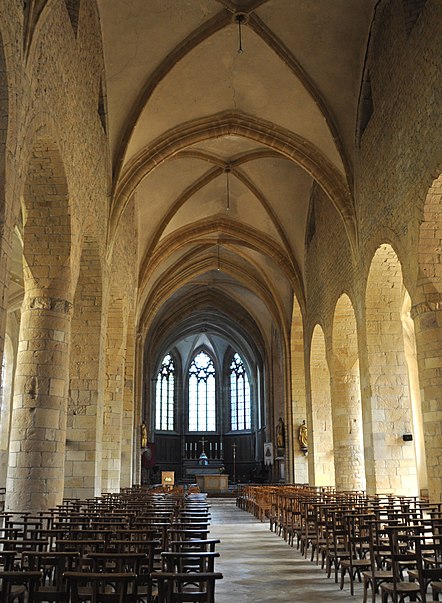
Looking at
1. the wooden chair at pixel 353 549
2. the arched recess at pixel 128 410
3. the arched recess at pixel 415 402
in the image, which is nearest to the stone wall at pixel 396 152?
the wooden chair at pixel 353 549

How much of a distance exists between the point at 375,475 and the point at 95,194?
28.3 ft

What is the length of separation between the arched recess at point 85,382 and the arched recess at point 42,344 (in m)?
2.50

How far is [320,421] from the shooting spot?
2091cm

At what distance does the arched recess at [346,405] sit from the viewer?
17281 mm

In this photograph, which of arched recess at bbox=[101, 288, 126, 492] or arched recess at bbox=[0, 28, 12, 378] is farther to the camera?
arched recess at bbox=[101, 288, 126, 492]

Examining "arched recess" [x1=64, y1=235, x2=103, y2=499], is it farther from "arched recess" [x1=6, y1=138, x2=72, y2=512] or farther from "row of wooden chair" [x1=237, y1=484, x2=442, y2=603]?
"row of wooden chair" [x1=237, y1=484, x2=442, y2=603]

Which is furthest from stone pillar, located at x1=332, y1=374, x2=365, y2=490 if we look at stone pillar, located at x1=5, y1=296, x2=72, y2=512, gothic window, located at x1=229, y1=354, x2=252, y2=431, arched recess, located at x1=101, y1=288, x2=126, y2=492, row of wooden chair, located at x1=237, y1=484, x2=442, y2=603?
gothic window, located at x1=229, y1=354, x2=252, y2=431

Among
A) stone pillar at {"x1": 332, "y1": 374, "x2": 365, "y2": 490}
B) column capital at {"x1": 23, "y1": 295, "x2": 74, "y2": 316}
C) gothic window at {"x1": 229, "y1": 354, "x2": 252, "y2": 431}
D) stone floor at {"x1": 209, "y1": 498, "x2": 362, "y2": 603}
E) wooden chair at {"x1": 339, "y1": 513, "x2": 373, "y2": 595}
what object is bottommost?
stone floor at {"x1": 209, "y1": 498, "x2": 362, "y2": 603}

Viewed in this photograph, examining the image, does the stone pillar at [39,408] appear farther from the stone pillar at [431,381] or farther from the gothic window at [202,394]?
the gothic window at [202,394]

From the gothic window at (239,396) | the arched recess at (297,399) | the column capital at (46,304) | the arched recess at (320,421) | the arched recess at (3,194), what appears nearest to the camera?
the arched recess at (3,194)

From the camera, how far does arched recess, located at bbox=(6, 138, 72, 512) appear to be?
9.81 meters

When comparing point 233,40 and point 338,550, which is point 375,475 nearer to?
point 338,550

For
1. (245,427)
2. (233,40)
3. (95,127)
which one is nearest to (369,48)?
(233,40)

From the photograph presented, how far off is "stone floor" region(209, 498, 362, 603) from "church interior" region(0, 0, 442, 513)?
2.78m
